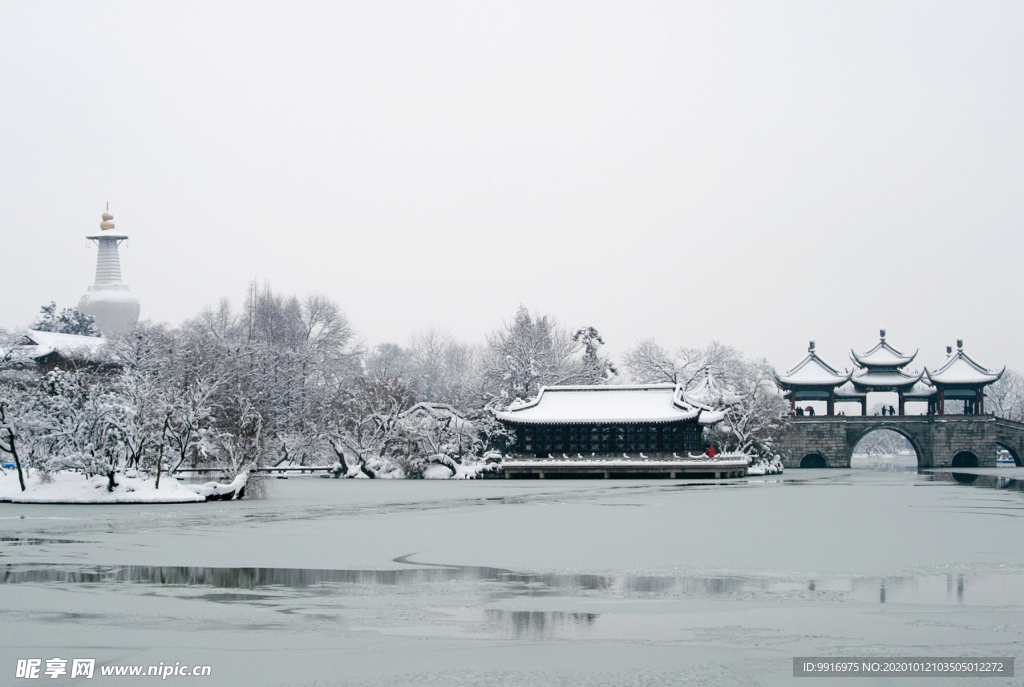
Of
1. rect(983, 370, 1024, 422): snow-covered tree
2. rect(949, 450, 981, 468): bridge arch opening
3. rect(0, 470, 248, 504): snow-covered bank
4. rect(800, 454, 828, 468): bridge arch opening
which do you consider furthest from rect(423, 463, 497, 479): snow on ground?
rect(983, 370, 1024, 422): snow-covered tree

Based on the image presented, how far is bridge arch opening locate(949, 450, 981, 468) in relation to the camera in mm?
75500

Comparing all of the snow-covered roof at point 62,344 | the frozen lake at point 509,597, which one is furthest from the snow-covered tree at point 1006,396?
the frozen lake at point 509,597

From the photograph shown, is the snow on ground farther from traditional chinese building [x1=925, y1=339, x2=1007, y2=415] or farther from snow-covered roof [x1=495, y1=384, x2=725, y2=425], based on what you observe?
traditional chinese building [x1=925, y1=339, x2=1007, y2=415]

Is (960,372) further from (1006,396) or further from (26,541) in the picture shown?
(26,541)

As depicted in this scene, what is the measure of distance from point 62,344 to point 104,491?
143ft

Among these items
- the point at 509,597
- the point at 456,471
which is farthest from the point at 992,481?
the point at 509,597

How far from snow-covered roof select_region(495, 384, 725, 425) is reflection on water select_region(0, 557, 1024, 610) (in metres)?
A: 44.0

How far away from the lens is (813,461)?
77.6 m

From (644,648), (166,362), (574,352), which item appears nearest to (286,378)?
(166,362)

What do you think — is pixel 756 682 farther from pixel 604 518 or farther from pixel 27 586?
pixel 604 518

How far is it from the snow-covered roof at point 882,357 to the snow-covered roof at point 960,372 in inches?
81.6

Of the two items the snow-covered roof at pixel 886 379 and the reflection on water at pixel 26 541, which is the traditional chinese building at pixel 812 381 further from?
the reflection on water at pixel 26 541

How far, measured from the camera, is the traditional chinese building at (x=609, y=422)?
2274 inches

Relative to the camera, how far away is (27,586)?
11703mm
